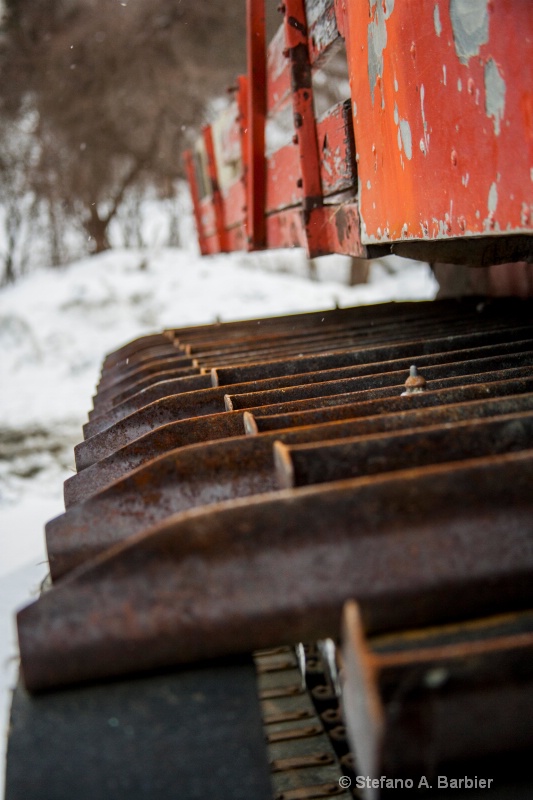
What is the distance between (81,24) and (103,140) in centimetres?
281

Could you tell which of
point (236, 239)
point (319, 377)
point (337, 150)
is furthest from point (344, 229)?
point (236, 239)

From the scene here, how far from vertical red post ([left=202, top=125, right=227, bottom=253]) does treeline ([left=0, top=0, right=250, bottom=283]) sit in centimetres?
1334

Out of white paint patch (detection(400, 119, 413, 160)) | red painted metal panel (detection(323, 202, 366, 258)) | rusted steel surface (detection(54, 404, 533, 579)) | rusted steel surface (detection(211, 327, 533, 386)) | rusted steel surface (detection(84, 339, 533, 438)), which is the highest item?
red painted metal panel (detection(323, 202, 366, 258))

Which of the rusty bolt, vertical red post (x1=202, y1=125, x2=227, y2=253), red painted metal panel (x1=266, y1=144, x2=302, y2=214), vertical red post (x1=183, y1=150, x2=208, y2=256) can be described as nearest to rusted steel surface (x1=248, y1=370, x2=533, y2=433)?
the rusty bolt

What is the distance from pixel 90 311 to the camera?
46.3 ft

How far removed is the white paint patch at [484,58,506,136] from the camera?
132 centimetres

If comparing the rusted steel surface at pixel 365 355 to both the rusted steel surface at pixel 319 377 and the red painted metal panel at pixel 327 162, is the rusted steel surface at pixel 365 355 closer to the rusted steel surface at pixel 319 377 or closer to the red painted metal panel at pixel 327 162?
the rusted steel surface at pixel 319 377

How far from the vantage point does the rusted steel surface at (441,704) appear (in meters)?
0.87

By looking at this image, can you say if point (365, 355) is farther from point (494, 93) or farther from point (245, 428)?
point (494, 93)

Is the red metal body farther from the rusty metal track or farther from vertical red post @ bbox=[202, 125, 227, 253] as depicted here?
vertical red post @ bbox=[202, 125, 227, 253]

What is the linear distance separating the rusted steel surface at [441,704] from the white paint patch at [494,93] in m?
0.92

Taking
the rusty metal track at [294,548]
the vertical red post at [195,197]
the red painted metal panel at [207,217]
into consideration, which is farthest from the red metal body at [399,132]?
the vertical red post at [195,197]

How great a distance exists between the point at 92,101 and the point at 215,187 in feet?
47.8

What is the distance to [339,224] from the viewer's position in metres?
2.79
